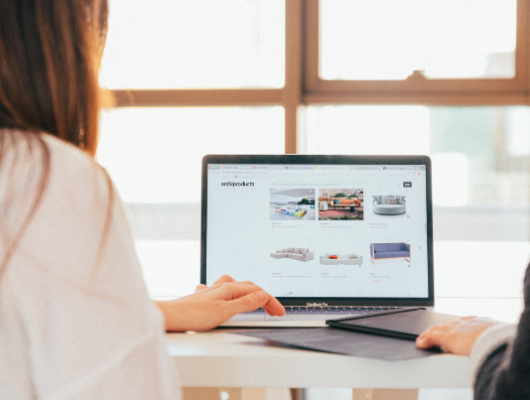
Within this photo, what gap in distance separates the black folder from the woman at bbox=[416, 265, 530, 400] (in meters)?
0.05

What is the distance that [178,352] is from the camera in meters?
0.63

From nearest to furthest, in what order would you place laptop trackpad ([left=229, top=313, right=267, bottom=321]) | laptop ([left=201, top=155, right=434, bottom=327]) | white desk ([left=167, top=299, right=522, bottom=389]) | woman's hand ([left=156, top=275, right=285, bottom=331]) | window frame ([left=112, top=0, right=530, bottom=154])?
white desk ([left=167, top=299, right=522, bottom=389]) → woman's hand ([left=156, top=275, right=285, bottom=331]) → laptop trackpad ([left=229, top=313, right=267, bottom=321]) → laptop ([left=201, top=155, right=434, bottom=327]) → window frame ([left=112, top=0, right=530, bottom=154])

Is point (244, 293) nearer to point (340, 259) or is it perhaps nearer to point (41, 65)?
point (340, 259)

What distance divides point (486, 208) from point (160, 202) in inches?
47.2

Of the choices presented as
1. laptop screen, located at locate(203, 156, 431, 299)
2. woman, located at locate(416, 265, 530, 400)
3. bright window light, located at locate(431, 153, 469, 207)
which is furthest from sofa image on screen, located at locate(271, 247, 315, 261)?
bright window light, located at locate(431, 153, 469, 207)

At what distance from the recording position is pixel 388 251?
991 millimetres

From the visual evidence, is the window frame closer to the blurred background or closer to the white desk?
the blurred background

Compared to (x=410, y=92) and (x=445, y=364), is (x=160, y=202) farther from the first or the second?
(x=445, y=364)

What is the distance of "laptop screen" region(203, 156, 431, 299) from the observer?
3.22 ft

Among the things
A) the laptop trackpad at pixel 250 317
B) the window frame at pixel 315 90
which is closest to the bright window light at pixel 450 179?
the window frame at pixel 315 90

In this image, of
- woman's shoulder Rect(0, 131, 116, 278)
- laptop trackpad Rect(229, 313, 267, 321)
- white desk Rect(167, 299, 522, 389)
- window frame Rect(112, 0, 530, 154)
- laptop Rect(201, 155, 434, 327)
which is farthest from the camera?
window frame Rect(112, 0, 530, 154)

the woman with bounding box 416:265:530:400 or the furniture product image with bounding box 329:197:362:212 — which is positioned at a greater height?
the furniture product image with bounding box 329:197:362:212

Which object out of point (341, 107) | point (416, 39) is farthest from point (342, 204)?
point (416, 39)

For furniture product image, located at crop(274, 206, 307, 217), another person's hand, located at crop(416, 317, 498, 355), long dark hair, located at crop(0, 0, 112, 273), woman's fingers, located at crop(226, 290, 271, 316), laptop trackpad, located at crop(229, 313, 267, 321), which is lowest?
laptop trackpad, located at crop(229, 313, 267, 321)
